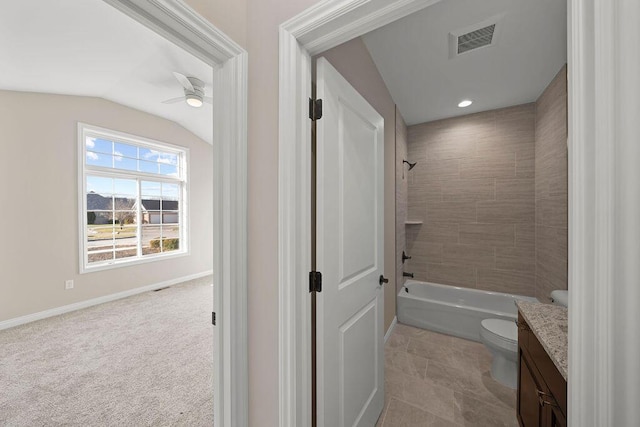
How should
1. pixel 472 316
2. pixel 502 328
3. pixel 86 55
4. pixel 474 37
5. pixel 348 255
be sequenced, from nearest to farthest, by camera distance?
pixel 348 255 < pixel 474 37 < pixel 502 328 < pixel 86 55 < pixel 472 316

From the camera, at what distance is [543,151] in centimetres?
264

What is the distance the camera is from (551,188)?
2.46 meters

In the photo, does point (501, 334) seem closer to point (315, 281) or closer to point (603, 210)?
point (315, 281)

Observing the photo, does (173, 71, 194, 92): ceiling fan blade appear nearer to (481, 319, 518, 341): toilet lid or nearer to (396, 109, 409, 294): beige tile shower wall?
(396, 109, 409, 294): beige tile shower wall

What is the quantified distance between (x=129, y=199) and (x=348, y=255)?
175 inches

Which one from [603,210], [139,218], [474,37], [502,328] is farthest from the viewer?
[139,218]

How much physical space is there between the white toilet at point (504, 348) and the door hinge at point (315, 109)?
2170mm

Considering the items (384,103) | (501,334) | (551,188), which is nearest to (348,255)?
(501,334)

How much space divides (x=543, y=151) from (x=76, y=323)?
581 cm

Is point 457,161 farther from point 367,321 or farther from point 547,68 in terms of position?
point 367,321

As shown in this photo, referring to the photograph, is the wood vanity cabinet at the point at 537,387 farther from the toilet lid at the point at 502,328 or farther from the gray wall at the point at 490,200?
the gray wall at the point at 490,200

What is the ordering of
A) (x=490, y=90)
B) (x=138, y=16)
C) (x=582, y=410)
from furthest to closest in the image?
(x=490, y=90) → (x=138, y=16) → (x=582, y=410)

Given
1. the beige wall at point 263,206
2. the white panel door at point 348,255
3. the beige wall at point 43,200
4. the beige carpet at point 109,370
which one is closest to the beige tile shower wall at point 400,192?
the white panel door at point 348,255

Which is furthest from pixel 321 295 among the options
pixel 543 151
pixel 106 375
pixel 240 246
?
pixel 543 151
